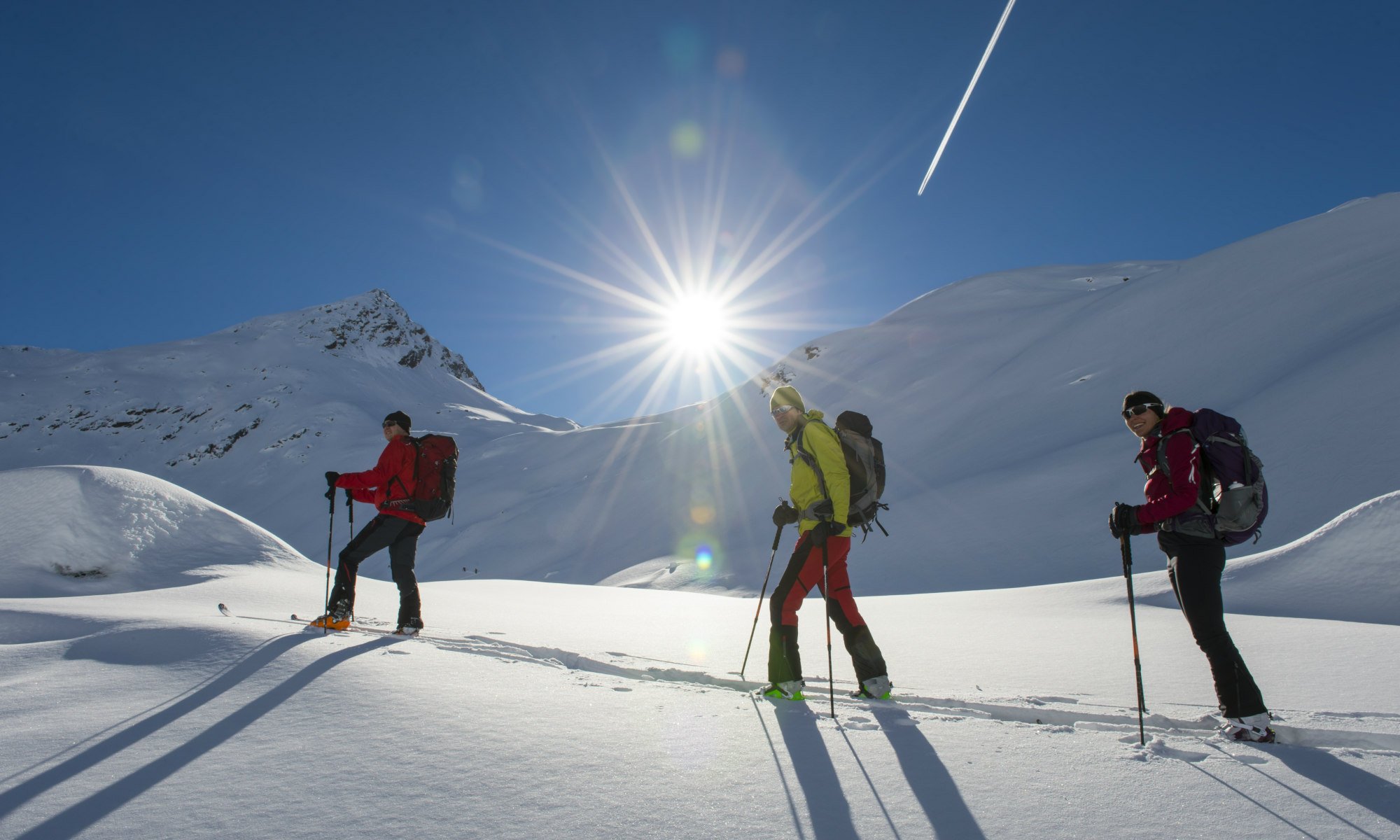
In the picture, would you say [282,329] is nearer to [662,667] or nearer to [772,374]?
[772,374]

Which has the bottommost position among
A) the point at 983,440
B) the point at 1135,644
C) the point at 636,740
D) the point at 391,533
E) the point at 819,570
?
the point at 636,740

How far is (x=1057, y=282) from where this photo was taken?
1750 inches

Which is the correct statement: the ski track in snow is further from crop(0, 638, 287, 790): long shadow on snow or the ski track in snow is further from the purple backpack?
crop(0, 638, 287, 790): long shadow on snow

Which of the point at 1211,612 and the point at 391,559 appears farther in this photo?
the point at 391,559

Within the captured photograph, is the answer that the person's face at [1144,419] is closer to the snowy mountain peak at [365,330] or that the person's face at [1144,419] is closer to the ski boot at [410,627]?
the ski boot at [410,627]

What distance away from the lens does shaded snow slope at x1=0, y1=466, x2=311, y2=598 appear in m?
7.80

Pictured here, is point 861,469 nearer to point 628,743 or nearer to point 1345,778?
point 628,743

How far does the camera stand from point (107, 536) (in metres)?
8.35

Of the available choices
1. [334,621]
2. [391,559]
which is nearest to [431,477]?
[391,559]

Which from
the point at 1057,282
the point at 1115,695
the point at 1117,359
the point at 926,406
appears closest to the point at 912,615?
the point at 1115,695

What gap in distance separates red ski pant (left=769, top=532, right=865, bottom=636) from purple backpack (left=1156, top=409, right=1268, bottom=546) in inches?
70.8

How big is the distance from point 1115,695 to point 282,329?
347 ft

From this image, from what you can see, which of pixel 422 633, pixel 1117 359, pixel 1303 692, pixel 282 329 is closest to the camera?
pixel 1303 692

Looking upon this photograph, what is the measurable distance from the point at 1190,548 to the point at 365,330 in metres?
110
